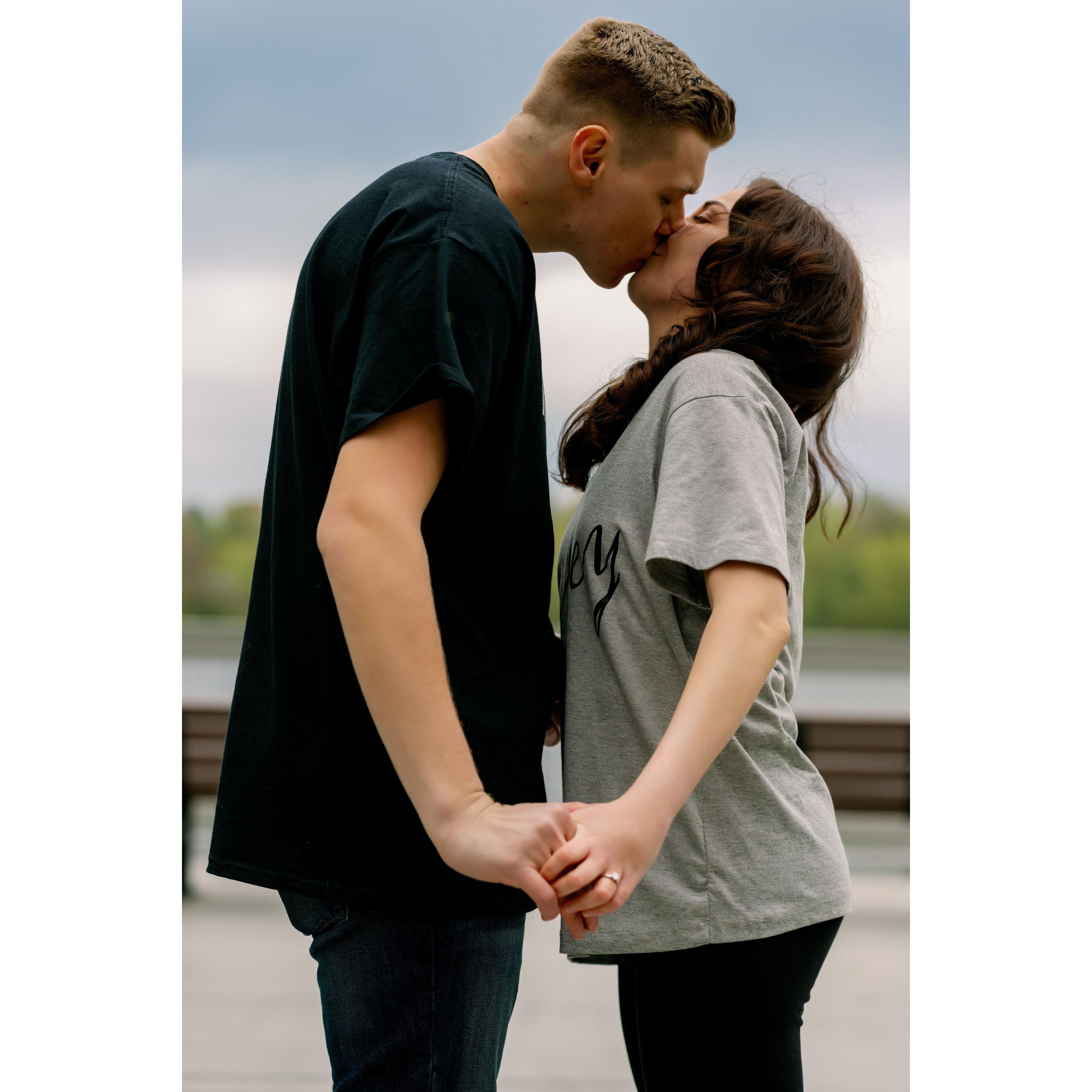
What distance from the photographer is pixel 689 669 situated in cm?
102

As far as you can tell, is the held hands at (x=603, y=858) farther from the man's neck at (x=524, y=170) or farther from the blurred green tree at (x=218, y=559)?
the blurred green tree at (x=218, y=559)

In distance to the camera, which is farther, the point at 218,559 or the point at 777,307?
the point at 218,559

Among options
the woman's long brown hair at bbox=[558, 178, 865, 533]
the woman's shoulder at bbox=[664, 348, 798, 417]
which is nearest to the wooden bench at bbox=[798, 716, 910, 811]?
the woman's long brown hair at bbox=[558, 178, 865, 533]

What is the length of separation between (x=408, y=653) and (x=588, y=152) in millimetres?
637

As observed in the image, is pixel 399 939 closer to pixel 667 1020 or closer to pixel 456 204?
pixel 667 1020

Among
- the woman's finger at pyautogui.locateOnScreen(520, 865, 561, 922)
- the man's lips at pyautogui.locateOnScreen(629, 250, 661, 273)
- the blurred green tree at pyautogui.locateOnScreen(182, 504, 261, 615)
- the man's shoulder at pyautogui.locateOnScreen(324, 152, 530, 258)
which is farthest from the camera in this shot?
the blurred green tree at pyautogui.locateOnScreen(182, 504, 261, 615)

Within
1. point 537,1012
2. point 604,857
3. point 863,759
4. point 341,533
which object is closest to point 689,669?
point 604,857

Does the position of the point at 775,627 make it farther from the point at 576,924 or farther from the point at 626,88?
the point at 626,88

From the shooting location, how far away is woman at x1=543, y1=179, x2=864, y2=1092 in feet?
2.89

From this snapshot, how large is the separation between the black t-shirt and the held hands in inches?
6.6

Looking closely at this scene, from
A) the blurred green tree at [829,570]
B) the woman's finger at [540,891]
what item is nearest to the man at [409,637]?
the woman's finger at [540,891]

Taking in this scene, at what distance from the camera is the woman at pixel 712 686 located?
0.88m

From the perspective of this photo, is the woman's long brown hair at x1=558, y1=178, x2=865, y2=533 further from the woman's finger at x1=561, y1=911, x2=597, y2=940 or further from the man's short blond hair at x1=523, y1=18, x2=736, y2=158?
the woman's finger at x1=561, y1=911, x2=597, y2=940

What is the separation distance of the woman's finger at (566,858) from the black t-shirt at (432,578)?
0.56ft
